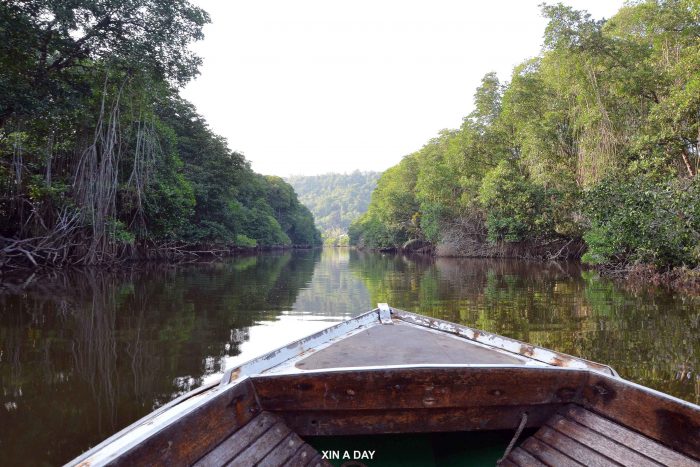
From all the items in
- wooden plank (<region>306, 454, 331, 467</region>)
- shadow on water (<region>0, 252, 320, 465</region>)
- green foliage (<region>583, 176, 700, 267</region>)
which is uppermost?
green foliage (<region>583, 176, 700, 267</region>)

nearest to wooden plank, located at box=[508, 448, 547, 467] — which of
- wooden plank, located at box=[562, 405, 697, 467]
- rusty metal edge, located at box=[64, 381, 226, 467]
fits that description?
wooden plank, located at box=[562, 405, 697, 467]

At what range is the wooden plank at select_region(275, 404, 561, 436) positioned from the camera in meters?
1.99

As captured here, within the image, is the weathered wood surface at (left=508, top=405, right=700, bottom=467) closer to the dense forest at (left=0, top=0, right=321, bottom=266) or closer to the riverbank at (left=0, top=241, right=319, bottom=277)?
the dense forest at (left=0, top=0, right=321, bottom=266)

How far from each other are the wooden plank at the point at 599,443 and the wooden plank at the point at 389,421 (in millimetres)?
255

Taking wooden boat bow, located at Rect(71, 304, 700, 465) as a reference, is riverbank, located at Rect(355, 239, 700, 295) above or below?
below

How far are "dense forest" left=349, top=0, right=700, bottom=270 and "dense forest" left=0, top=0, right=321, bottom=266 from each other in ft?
44.0

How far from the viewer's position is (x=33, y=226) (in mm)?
13586

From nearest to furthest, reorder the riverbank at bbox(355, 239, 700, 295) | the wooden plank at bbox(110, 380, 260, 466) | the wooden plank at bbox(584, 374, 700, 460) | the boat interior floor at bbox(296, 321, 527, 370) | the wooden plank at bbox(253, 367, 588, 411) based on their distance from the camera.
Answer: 1. the wooden plank at bbox(110, 380, 260, 466)
2. the wooden plank at bbox(584, 374, 700, 460)
3. the wooden plank at bbox(253, 367, 588, 411)
4. the boat interior floor at bbox(296, 321, 527, 370)
5. the riverbank at bbox(355, 239, 700, 295)

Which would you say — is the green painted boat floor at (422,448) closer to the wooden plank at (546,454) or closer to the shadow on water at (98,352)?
the wooden plank at (546,454)

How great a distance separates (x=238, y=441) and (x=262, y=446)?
0.34ft

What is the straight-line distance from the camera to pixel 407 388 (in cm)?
196

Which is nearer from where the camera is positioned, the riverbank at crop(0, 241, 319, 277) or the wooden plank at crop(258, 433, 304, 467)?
the wooden plank at crop(258, 433, 304, 467)

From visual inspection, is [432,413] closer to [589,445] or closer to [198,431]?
[589,445]

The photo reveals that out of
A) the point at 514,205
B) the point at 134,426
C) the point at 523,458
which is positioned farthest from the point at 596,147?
the point at 134,426
